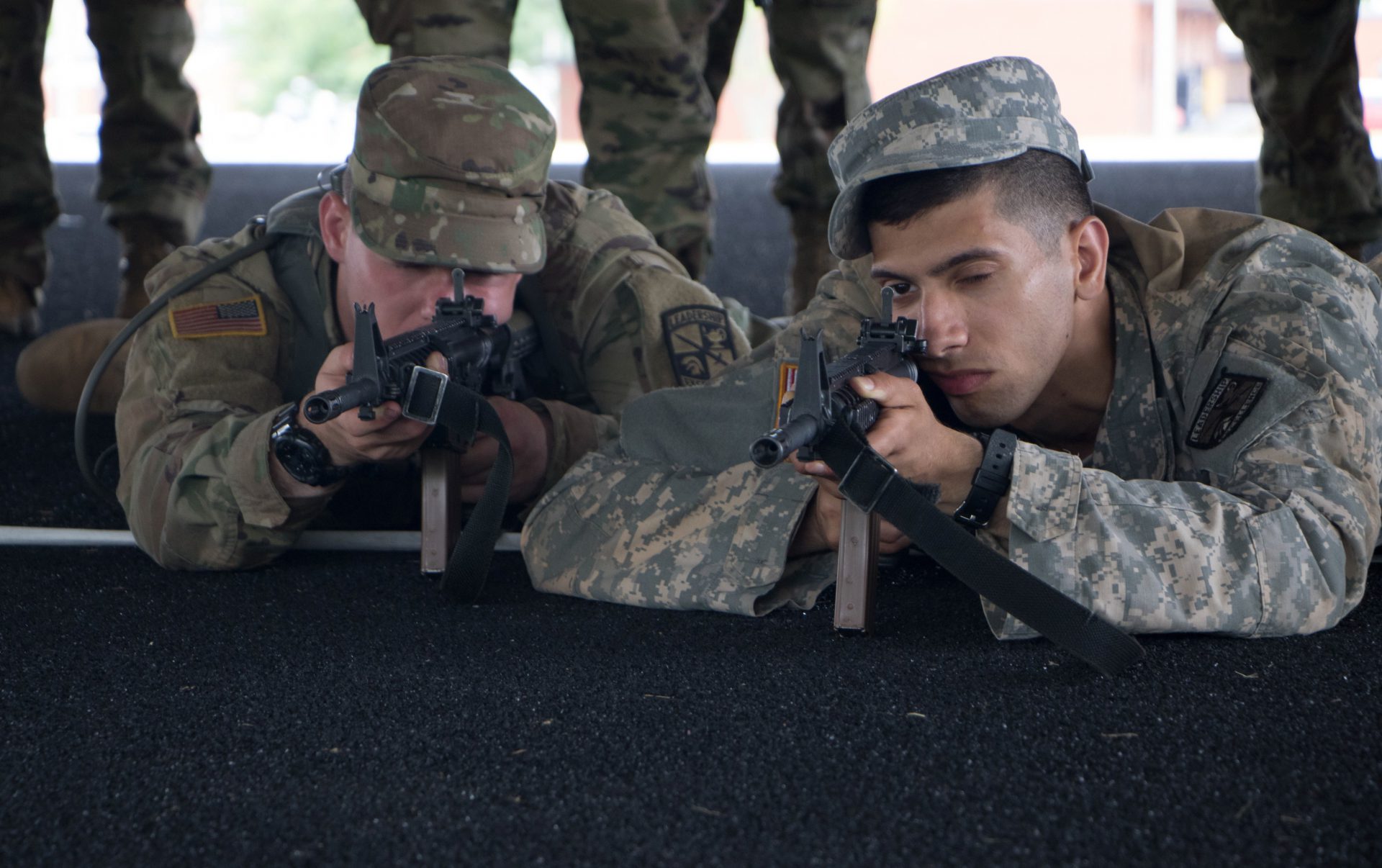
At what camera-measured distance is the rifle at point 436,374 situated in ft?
5.66

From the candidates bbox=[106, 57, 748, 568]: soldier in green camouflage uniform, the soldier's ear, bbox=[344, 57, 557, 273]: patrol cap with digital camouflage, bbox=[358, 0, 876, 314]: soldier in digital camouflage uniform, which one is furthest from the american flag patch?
bbox=[358, 0, 876, 314]: soldier in digital camouflage uniform

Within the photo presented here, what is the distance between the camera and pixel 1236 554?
5.16 feet

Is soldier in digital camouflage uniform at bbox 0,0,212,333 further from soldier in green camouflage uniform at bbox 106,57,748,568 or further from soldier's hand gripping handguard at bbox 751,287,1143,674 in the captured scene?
soldier's hand gripping handguard at bbox 751,287,1143,674

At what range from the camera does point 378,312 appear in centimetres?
215

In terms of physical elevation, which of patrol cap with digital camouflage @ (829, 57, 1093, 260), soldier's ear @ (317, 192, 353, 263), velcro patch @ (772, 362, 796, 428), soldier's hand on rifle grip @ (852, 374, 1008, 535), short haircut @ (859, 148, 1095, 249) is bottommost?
soldier's hand on rifle grip @ (852, 374, 1008, 535)

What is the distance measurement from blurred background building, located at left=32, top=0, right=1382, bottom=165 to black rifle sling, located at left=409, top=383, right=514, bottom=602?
56.7 ft

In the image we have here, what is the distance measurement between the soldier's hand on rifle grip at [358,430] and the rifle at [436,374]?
3 centimetres

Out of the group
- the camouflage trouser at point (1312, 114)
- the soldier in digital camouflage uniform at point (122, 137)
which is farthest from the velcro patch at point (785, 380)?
the soldier in digital camouflage uniform at point (122, 137)

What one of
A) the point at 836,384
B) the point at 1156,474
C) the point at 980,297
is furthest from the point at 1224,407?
the point at 836,384

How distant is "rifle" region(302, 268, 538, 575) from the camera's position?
1.73 m

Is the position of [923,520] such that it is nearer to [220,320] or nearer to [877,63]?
[220,320]

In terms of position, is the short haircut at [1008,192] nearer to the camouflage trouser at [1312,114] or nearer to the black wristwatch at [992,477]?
the black wristwatch at [992,477]

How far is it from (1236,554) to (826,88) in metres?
2.57

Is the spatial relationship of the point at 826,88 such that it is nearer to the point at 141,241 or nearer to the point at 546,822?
the point at 141,241
